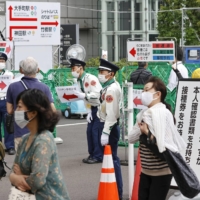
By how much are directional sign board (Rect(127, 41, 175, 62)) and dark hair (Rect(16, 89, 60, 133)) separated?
4.94m

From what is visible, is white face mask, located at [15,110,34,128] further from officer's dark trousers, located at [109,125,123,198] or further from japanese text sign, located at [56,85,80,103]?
japanese text sign, located at [56,85,80,103]

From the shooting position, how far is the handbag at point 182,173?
6.48 metres

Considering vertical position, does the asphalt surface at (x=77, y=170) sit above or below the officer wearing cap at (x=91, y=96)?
below

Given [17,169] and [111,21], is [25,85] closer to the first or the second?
[17,169]

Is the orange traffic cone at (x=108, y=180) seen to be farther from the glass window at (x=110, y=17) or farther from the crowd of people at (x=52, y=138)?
the glass window at (x=110, y=17)

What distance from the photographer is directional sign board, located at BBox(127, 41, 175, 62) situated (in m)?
9.99

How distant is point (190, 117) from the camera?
852cm

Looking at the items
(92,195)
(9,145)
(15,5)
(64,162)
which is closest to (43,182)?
(92,195)

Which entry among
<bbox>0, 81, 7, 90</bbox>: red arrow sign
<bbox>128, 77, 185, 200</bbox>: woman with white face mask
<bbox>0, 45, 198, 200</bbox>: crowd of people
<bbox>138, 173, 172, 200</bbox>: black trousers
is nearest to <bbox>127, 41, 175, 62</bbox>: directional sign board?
<bbox>0, 45, 198, 200</bbox>: crowd of people

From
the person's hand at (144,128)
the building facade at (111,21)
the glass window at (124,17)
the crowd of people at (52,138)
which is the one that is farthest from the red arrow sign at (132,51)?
the glass window at (124,17)

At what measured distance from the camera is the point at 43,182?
498 cm

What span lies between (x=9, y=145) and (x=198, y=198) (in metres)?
5.97

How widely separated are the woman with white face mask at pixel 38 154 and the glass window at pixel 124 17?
41.4 meters

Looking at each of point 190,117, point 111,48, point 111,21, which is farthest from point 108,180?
point 111,48
